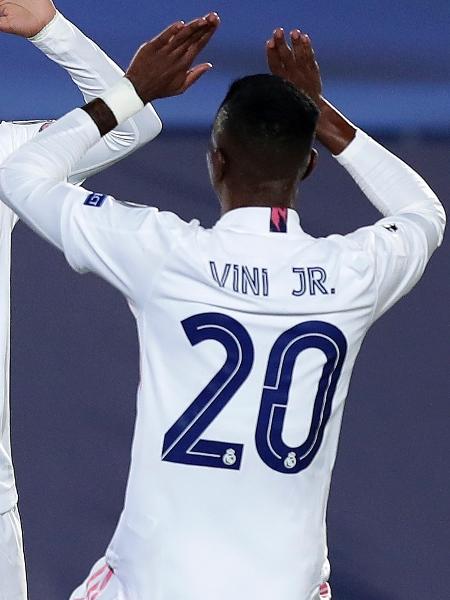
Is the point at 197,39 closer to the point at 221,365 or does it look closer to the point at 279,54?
the point at 279,54

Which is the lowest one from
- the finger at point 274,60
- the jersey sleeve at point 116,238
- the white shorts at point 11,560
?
the white shorts at point 11,560

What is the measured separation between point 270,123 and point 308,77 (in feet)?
0.90

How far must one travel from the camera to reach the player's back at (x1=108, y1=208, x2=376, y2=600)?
85.1 inches

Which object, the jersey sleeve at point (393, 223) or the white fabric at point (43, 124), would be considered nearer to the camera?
the jersey sleeve at point (393, 223)

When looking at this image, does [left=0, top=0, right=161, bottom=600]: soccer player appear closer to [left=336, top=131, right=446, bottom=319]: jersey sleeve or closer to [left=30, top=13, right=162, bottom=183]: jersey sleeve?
[left=30, top=13, right=162, bottom=183]: jersey sleeve

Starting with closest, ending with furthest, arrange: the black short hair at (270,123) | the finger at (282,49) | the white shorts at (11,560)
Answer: the black short hair at (270,123) → the finger at (282,49) → the white shorts at (11,560)

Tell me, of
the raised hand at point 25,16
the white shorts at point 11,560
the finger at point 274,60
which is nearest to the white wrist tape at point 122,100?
the finger at point 274,60

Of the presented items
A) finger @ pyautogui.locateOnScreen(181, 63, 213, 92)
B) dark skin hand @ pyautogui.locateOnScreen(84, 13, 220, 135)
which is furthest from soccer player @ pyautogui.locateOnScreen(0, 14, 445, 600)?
finger @ pyautogui.locateOnScreen(181, 63, 213, 92)

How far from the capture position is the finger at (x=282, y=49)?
2.36 m

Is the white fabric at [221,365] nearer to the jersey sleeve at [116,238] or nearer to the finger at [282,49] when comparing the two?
the jersey sleeve at [116,238]

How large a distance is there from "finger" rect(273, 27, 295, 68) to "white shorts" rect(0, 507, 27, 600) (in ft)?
3.28

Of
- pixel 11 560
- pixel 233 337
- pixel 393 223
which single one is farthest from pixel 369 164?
pixel 11 560

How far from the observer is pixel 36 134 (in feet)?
8.83

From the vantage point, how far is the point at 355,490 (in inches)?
147
